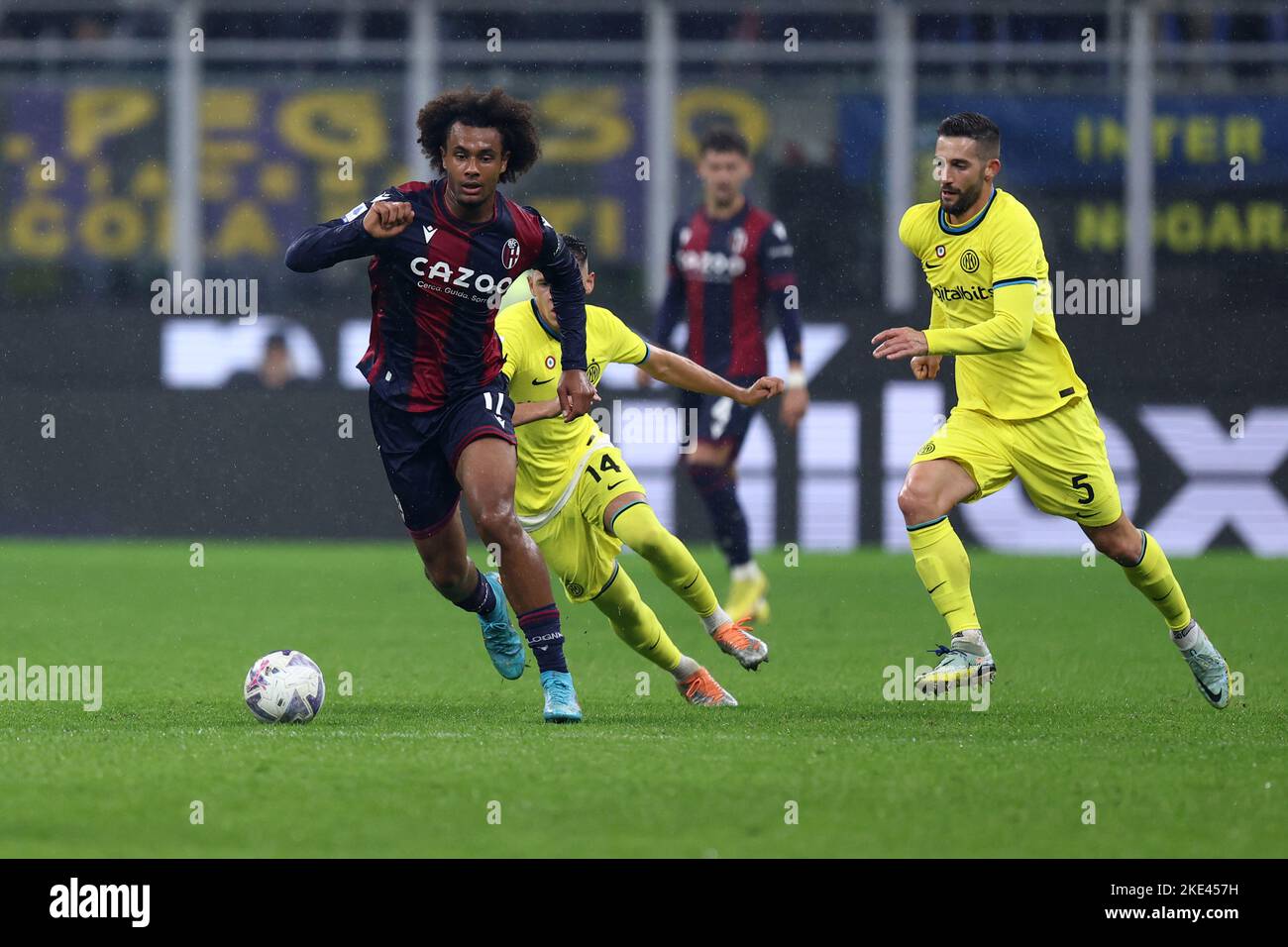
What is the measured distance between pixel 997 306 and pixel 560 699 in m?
2.18

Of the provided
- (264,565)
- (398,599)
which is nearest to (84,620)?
(398,599)

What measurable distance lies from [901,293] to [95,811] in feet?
40.8

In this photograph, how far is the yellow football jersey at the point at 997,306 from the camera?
24.4ft

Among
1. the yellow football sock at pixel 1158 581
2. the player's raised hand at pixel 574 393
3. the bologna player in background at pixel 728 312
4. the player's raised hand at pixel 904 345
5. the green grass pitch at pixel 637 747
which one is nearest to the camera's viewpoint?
the green grass pitch at pixel 637 747

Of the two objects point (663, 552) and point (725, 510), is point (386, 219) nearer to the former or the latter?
point (663, 552)

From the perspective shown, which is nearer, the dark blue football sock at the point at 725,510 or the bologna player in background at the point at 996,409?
the bologna player in background at the point at 996,409

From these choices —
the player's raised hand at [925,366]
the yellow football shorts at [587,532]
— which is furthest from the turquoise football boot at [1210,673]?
the yellow football shorts at [587,532]

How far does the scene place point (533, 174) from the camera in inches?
699

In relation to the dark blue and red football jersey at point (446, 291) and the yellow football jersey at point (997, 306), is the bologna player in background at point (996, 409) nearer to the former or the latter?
the yellow football jersey at point (997, 306)

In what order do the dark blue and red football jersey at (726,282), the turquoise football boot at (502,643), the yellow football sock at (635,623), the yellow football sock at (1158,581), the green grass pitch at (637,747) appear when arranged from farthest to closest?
the dark blue and red football jersey at (726,282) < the turquoise football boot at (502,643) < the yellow football sock at (1158,581) < the yellow football sock at (635,623) < the green grass pitch at (637,747)

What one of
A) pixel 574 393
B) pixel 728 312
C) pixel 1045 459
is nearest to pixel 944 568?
pixel 1045 459

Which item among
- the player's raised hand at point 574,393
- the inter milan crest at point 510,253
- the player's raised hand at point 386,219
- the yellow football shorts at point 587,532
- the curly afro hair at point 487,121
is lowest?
the yellow football shorts at point 587,532

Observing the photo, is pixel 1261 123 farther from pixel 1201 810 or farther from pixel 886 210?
pixel 1201 810
